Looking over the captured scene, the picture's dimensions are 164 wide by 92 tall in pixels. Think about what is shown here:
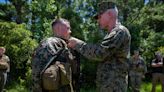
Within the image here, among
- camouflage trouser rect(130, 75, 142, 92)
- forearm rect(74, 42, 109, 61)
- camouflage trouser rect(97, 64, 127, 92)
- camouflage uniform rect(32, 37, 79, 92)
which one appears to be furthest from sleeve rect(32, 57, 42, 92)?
camouflage trouser rect(130, 75, 142, 92)

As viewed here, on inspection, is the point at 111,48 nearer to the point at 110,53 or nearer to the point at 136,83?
the point at 110,53

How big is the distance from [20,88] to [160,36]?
9.76m

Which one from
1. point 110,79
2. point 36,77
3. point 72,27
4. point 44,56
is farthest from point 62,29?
point 72,27

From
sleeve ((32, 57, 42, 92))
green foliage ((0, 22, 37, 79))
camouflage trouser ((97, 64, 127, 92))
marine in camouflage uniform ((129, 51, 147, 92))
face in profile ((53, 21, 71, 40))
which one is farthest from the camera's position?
green foliage ((0, 22, 37, 79))

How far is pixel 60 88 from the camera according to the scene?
654cm

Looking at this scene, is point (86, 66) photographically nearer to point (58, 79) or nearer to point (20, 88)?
point (20, 88)

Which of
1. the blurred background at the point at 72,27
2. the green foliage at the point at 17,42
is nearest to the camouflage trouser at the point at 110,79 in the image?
the blurred background at the point at 72,27

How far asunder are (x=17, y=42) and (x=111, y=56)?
61.7ft

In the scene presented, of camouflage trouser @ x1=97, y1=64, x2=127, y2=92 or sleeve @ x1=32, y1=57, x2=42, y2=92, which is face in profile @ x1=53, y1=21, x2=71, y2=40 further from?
camouflage trouser @ x1=97, y1=64, x2=127, y2=92

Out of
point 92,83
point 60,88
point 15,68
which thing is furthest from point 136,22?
point 60,88

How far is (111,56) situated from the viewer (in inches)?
245

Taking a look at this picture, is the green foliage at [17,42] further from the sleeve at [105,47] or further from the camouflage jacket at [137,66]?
the sleeve at [105,47]

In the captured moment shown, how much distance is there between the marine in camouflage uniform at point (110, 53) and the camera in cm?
616

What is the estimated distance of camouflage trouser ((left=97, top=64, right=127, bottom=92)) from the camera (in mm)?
6281
